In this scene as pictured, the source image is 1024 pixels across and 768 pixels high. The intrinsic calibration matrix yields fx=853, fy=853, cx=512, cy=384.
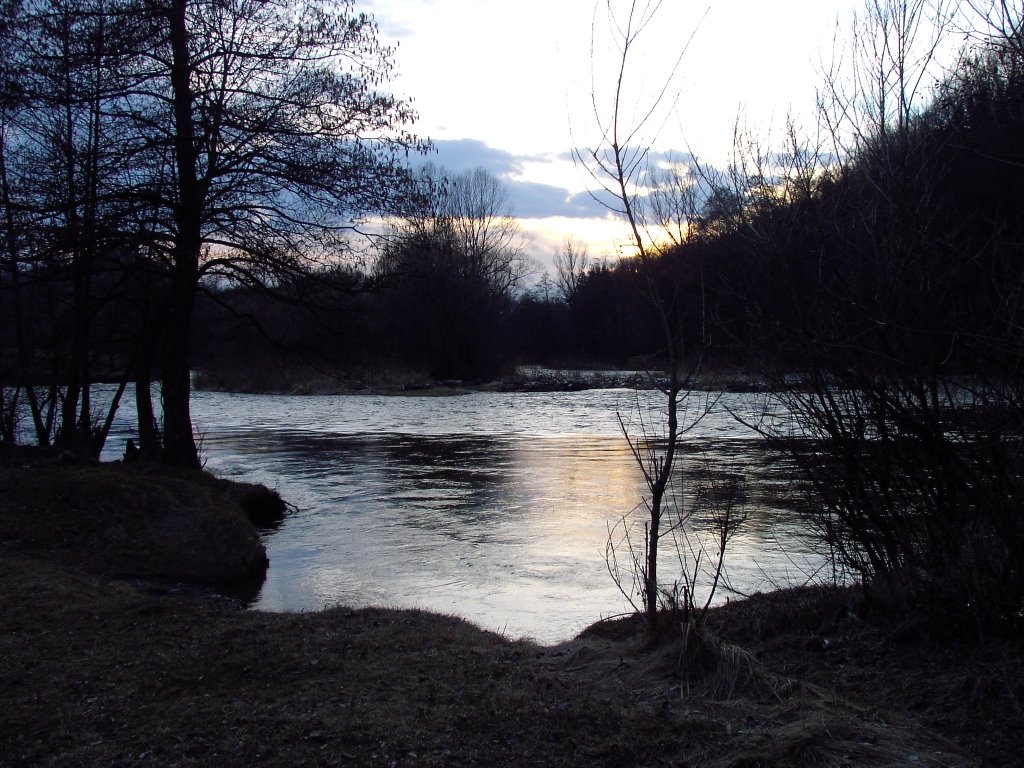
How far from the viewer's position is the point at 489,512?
1370 cm

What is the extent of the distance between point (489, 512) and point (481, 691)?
9.16 meters

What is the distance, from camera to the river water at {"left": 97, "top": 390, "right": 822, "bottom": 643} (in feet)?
29.3

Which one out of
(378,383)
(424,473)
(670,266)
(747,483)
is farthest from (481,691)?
(378,383)

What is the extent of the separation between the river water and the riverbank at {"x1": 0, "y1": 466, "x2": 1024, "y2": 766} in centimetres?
88

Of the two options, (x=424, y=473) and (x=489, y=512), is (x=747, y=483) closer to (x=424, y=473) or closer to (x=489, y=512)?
(x=489, y=512)

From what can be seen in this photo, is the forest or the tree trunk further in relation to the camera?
the tree trunk

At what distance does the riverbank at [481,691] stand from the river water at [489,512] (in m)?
0.88

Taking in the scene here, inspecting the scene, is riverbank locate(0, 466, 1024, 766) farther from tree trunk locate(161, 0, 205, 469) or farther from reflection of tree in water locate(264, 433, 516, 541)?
tree trunk locate(161, 0, 205, 469)

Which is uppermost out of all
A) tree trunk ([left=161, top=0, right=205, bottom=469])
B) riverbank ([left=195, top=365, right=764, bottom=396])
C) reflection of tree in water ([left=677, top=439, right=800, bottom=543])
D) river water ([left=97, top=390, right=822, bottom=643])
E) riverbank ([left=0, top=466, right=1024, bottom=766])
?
tree trunk ([left=161, top=0, right=205, bottom=469])

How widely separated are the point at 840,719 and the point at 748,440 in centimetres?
1868

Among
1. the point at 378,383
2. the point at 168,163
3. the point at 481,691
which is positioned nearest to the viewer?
the point at 481,691

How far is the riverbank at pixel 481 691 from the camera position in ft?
12.3

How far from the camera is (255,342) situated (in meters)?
18.3

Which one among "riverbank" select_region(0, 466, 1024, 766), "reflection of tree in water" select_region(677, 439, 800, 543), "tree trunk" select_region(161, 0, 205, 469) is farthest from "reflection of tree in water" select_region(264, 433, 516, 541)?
"riverbank" select_region(0, 466, 1024, 766)
